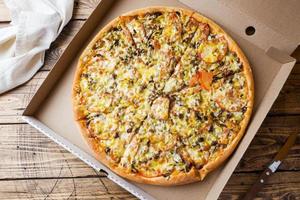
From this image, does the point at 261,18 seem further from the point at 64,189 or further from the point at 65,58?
the point at 64,189

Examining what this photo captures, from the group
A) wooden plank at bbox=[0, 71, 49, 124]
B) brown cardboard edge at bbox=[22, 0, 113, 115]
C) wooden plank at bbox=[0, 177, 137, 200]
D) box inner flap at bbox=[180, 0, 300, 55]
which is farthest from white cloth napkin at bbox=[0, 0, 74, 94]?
box inner flap at bbox=[180, 0, 300, 55]

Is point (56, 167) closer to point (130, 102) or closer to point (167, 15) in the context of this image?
point (130, 102)

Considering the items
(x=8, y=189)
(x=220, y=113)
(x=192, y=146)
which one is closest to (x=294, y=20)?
(x=220, y=113)

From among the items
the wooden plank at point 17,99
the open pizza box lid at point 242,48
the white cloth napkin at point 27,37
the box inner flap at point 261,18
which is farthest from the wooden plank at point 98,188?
the box inner flap at point 261,18

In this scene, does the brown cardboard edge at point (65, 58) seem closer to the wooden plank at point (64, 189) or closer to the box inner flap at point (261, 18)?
the wooden plank at point (64, 189)

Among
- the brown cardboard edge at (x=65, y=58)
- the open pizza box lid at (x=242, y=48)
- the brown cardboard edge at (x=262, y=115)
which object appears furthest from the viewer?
the brown cardboard edge at (x=65, y=58)
